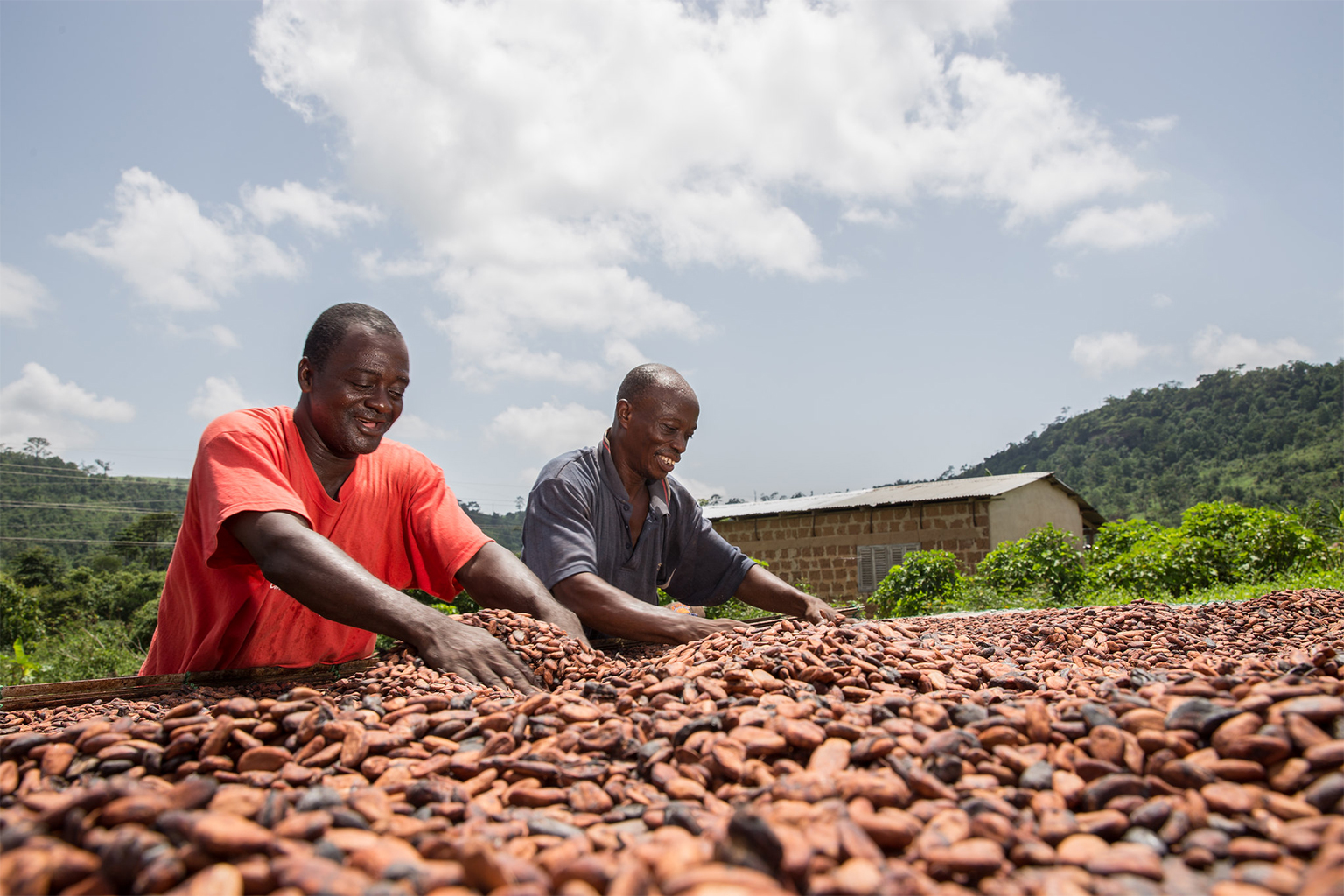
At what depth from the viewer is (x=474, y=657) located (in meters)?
1.98

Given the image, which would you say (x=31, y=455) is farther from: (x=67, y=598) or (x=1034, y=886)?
(x=1034, y=886)

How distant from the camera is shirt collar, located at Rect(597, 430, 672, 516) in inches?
130

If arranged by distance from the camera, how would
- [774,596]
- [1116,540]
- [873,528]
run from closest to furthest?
[774,596]
[1116,540]
[873,528]

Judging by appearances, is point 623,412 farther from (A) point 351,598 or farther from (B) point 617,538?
(A) point 351,598

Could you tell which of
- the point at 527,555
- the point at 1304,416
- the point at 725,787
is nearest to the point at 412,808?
the point at 725,787

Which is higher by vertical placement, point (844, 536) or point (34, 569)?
point (844, 536)

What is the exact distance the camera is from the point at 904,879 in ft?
2.55

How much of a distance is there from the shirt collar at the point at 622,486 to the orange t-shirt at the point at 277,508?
677 millimetres

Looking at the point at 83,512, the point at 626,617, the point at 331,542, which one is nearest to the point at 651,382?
the point at 626,617

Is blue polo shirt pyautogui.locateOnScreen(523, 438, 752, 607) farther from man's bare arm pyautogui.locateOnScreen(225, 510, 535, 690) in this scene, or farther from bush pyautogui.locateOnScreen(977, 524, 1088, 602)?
bush pyautogui.locateOnScreen(977, 524, 1088, 602)

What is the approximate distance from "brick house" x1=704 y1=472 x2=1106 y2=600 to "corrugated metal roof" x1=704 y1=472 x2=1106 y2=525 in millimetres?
27

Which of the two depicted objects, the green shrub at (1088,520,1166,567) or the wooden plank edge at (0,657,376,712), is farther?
the green shrub at (1088,520,1166,567)

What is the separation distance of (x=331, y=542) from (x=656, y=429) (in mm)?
1499

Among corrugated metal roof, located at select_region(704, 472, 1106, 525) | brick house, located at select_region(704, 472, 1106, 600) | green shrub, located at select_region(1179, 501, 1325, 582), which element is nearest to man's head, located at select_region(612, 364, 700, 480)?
green shrub, located at select_region(1179, 501, 1325, 582)
